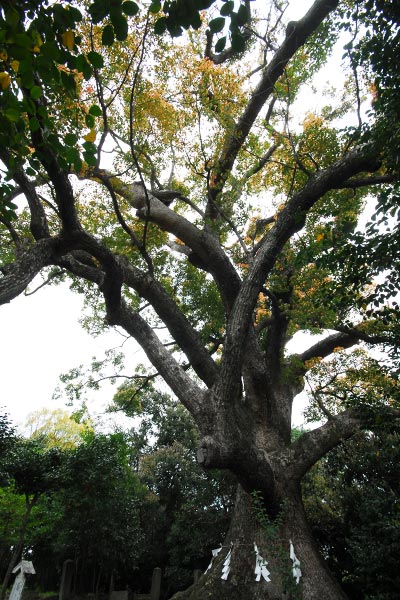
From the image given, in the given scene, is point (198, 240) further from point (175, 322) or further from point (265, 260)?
point (265, 260)

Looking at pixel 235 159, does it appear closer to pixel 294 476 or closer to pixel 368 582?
pixel 294 476

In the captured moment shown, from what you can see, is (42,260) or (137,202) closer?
(42,260)

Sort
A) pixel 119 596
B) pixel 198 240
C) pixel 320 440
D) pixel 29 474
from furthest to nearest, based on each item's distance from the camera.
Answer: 1. pixel 119 596
2. pixel 29 474
3. pixel 198 240
4. pixel 320 440

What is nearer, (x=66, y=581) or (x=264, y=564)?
(x=264, y=564)

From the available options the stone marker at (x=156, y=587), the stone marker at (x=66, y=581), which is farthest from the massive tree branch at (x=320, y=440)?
the stone marker at (x=66, y=581)

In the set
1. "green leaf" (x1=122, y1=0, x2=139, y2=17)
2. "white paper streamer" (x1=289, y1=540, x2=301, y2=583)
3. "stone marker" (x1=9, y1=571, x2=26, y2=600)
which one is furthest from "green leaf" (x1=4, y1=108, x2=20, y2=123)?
"stone marker" (x1=9, y1=571, x2=26, y2=600)

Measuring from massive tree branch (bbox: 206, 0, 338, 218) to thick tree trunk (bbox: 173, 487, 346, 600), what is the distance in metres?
5.58

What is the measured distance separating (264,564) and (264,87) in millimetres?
7973

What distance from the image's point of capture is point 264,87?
7375 mm

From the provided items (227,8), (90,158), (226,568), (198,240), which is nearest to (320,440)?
(226,568)

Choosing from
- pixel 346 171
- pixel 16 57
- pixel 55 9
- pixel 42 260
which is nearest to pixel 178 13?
pixel 55 9

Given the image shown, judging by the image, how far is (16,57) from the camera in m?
1.47

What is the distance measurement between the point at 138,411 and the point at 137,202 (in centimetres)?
480

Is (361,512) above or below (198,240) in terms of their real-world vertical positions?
below
